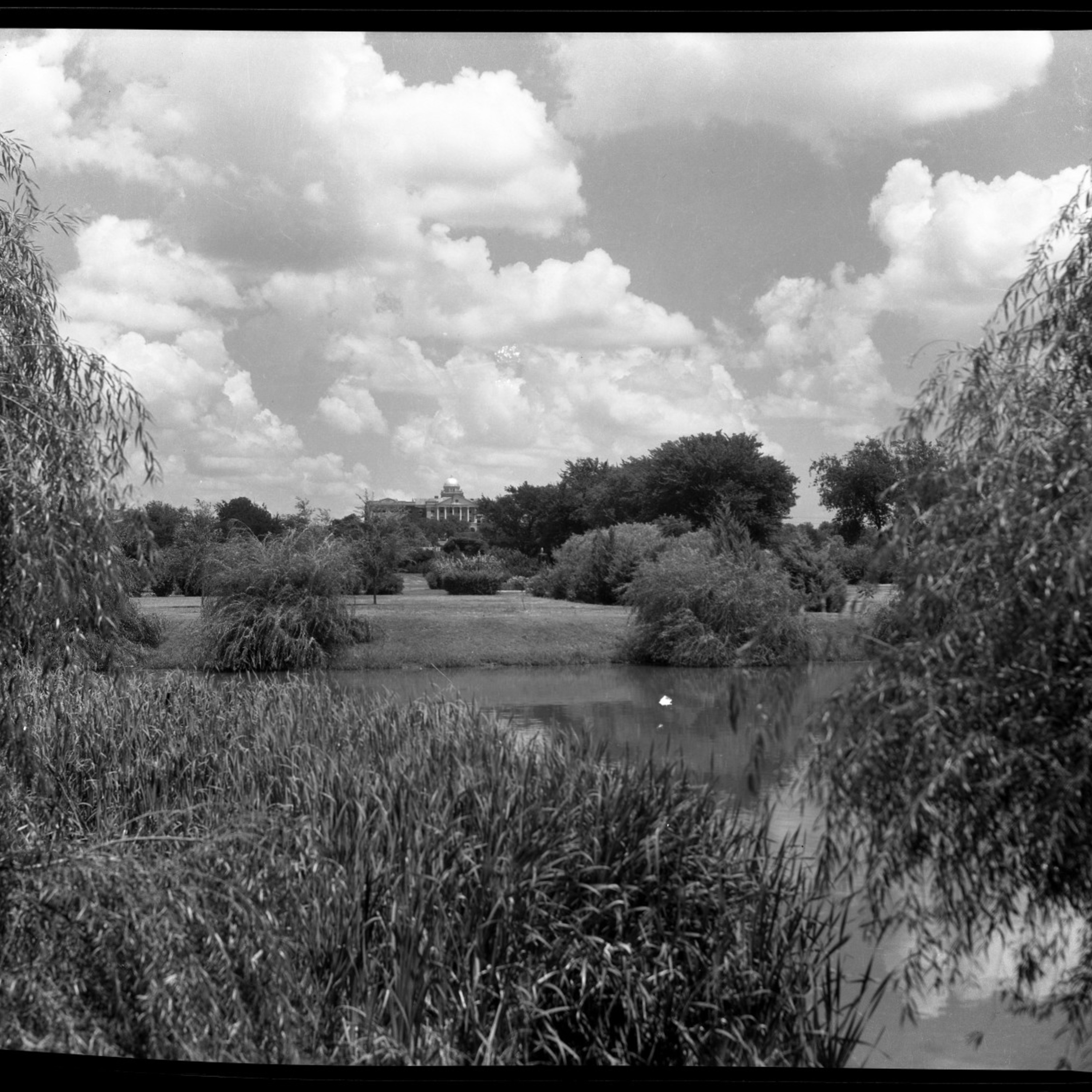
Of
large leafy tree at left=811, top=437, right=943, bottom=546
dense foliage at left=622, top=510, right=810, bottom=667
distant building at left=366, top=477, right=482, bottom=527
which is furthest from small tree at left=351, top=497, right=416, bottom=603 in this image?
large leafy tree at left=811, top=437, right=943, bottom=546

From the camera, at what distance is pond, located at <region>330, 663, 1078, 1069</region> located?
4.48 m

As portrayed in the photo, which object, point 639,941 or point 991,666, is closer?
point 991,666

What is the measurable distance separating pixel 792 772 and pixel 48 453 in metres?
3.22

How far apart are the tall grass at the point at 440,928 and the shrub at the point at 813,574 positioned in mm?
1015

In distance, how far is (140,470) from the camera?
5098 millimetres

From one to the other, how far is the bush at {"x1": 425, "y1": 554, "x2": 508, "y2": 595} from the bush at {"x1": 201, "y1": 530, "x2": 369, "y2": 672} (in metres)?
0.69

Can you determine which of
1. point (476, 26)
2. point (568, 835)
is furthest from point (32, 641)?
point (476, 26)

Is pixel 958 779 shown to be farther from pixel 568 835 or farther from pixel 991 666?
pixel 568 835

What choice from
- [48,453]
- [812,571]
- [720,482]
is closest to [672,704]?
[812,571]

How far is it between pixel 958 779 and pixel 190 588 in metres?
5.49

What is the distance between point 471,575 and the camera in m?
7.42

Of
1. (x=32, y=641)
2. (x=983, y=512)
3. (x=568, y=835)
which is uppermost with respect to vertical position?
(x=983, y=512)

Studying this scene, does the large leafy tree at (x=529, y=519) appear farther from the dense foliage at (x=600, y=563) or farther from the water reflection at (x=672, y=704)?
the water reflection at (x=672, y=704)

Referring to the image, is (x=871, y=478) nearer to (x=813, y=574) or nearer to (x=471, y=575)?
(x=813, y=574)
